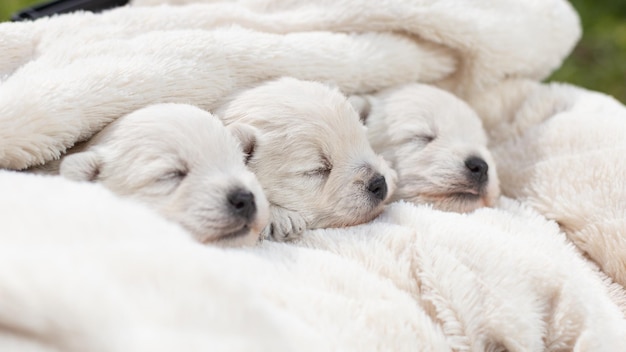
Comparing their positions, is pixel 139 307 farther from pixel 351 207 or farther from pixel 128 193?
pixel 351 207

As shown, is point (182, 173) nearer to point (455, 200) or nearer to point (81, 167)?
point (81, 167)

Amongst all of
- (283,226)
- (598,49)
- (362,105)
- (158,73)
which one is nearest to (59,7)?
(158,73)

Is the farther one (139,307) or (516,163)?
(516,163)

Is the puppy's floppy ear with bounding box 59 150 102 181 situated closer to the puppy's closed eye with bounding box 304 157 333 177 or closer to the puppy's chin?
the puppy's closed eye with bounding box 304 157 333 177

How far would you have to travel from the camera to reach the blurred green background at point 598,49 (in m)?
3.09

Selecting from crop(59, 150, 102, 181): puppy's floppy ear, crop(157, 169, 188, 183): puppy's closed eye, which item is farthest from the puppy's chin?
crop(59, 150, 102, 181): puppy's floppy ear

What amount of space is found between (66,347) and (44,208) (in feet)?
0.68

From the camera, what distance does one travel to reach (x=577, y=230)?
1396 mm

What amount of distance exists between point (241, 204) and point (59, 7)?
43.3 inches

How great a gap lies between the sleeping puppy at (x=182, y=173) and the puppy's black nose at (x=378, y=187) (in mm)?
234

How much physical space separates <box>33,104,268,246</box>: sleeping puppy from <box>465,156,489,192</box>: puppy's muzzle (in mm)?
465

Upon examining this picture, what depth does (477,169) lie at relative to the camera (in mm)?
1456

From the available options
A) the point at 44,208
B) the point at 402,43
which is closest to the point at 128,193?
the point at 44,208

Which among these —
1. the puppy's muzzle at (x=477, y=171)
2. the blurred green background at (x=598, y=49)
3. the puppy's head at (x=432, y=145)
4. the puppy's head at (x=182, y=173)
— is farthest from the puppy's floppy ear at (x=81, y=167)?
the blurred green background at (x=598, y=49)
